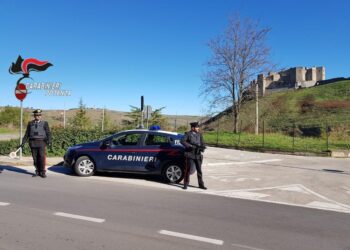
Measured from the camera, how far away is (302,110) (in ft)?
189

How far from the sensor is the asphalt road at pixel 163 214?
16.8ft

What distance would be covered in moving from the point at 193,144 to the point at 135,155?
2.05 metres

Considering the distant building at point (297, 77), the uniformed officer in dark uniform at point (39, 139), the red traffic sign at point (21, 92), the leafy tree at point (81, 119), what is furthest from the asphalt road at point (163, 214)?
the distant building at point (297, 77)

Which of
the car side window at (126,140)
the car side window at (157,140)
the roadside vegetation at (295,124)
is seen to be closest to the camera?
the car side window at (157,140)

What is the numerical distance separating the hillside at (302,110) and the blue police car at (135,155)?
2429 cm

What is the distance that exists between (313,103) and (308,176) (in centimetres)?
5166

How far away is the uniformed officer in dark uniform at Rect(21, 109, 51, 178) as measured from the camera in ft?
34.6

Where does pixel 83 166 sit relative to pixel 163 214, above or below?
above

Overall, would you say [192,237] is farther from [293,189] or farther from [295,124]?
[295,124]

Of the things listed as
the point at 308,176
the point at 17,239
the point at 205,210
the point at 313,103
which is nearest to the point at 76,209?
the point at 17,239

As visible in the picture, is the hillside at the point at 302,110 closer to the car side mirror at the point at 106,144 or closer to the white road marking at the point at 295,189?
the white road marking at the point at 295,189

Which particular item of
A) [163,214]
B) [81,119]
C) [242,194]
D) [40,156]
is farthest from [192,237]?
[81,119]

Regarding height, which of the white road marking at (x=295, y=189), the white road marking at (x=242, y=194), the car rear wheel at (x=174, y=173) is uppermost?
the car rear wheel at (x=174, y=173)

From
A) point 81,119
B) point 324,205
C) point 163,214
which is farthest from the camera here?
point 81,119
